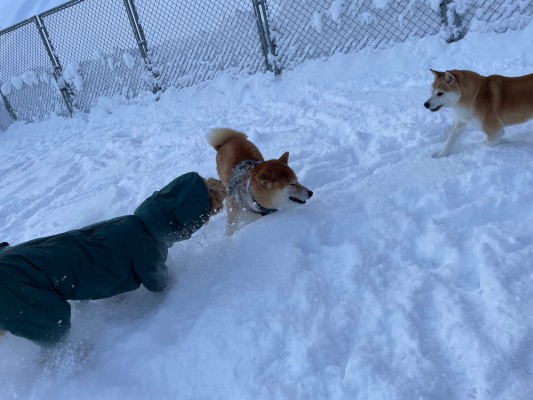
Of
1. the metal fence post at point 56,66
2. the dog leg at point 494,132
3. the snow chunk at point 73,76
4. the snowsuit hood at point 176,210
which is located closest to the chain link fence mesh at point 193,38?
the snow chunk at point 73,76

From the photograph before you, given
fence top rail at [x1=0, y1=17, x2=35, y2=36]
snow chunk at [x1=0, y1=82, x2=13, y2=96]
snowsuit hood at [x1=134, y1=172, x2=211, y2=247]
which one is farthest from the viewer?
snow chunk at [x1=0, y1=82, x2=13, y2=96]

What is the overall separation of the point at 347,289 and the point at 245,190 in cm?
140

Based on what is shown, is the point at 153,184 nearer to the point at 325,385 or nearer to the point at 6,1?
the point at 325,385

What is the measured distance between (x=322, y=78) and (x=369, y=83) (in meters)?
0.96

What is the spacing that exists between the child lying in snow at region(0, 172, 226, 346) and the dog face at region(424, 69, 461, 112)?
230 cm

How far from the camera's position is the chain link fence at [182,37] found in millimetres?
6141

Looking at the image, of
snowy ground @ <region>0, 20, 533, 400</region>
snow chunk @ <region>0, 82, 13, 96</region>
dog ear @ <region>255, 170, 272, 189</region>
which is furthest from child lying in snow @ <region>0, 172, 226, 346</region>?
snow chunk @ <region>0, 82, 13, 96</region>

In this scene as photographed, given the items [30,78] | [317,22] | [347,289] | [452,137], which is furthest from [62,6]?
[347,289]

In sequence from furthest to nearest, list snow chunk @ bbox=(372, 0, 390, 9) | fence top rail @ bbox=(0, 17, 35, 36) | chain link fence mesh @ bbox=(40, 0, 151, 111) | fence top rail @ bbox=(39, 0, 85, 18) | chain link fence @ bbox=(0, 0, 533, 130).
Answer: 1. fence top rail @ bbox=(0, 17, 35, 36)
2. chain link fence mesh @ bbox=(40, 0, 151, 111)
3. fence top rail @ bbox=(39, 0, 85, 18)
4. snow chunk @ bbox=(372, 0, 390, 9)
5. chain link fence @ bbox=(0, 0, 533, 130)

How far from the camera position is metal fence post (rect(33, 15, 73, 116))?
375 inches

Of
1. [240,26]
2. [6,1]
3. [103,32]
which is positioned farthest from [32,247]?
[6,1]

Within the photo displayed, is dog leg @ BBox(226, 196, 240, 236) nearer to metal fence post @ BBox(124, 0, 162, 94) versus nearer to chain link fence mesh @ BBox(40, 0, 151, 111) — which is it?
metal fence post @ BBox(124, 0, 162, 94)

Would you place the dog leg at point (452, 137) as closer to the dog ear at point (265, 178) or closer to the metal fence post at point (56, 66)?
the dog ear at point (265, 178)

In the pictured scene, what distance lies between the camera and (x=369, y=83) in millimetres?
5699
